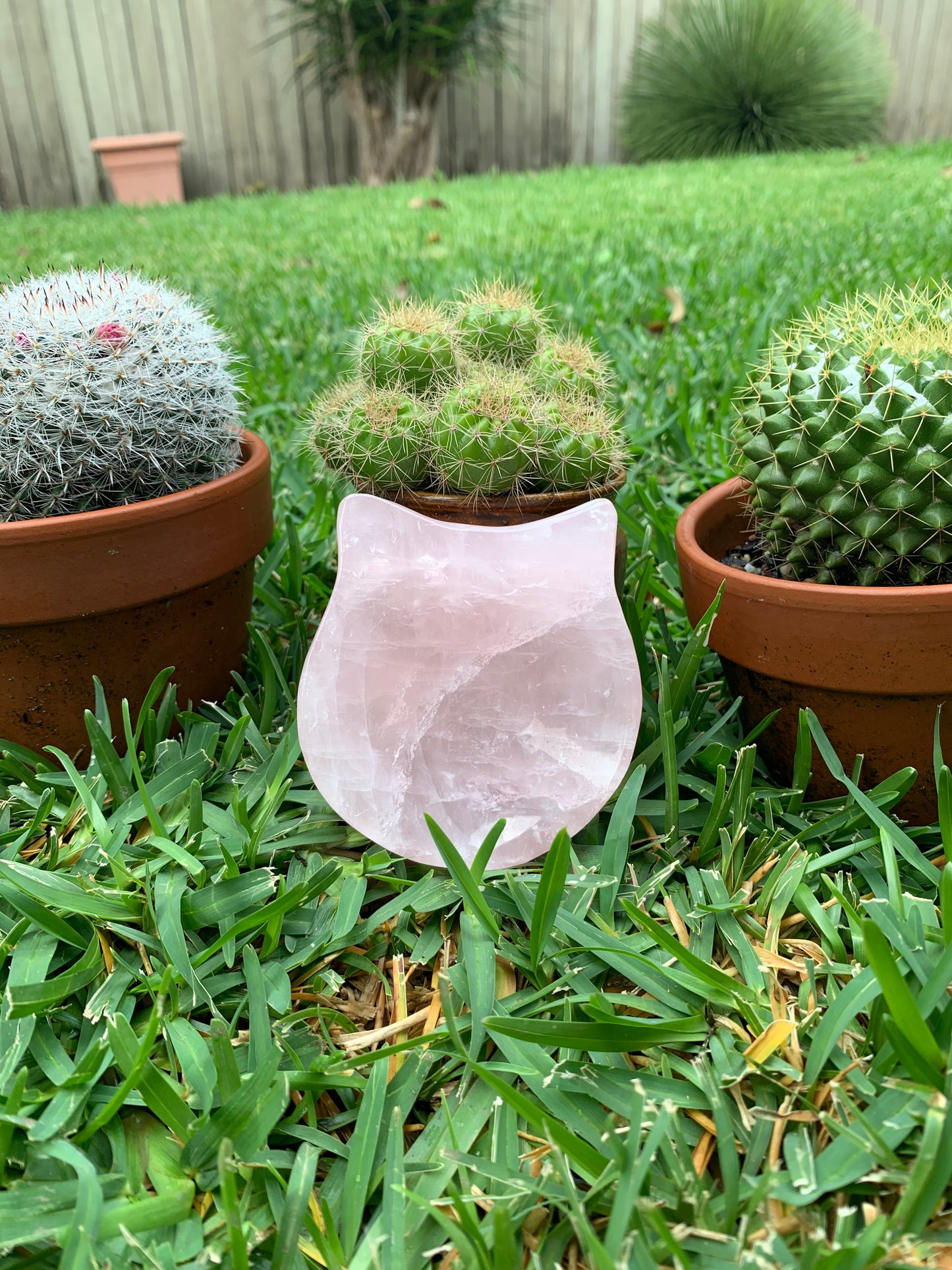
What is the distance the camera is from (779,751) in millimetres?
1160

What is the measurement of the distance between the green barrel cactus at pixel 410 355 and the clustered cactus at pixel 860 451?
0.42m

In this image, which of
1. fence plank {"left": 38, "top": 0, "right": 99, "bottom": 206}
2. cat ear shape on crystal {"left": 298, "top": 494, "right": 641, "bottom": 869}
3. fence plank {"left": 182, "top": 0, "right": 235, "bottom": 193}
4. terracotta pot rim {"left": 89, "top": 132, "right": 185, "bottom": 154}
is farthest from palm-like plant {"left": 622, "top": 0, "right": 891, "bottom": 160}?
cat ear shape on crystal {"left": 298, "top": 494, "right": 641, "bottom": 869}

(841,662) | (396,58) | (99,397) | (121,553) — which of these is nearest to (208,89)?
(396,58)

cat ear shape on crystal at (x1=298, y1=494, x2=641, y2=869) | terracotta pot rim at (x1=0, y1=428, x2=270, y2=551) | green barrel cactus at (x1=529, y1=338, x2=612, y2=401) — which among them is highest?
green barrel cactus at (x1=529, y1=338, x2=612, y2=401)

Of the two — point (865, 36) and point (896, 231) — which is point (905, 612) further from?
point (865, 36)

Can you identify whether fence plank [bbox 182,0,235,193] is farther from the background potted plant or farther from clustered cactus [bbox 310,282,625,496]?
the background potted plant

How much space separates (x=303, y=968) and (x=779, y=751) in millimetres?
604

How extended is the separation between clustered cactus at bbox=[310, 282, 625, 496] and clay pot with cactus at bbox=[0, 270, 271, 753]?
18cm

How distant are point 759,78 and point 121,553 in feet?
26.8

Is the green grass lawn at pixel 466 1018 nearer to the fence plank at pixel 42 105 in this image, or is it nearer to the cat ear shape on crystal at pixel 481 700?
the cat ear shape on crystal at pixel 481 700

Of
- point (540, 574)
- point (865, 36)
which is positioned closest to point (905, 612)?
point (540, 574)

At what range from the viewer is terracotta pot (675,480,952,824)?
998mm

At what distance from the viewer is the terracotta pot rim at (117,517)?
1.12 meters

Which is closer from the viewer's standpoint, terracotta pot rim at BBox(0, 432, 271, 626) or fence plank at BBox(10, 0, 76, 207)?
terracotta pot rim at BBox(0, 432, 271, 626)
